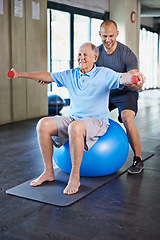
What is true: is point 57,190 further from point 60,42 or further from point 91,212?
point 60,42

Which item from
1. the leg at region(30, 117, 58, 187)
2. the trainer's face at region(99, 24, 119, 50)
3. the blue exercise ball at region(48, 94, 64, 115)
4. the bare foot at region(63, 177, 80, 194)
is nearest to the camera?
the bare foot at region(63, 177, 80, 194)

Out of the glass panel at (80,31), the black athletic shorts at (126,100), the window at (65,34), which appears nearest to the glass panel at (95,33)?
the window at (65,34)

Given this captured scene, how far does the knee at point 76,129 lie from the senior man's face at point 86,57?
1.37ft

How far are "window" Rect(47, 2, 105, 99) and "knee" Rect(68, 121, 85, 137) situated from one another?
339cm

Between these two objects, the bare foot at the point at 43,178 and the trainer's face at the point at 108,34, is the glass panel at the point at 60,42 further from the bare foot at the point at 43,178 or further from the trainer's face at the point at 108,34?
the bare foot at the point at 43,178

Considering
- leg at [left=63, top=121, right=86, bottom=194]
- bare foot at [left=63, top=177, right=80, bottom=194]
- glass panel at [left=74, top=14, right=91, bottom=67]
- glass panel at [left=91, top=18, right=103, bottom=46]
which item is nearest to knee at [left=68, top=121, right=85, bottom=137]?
leg at [left=63, top=121, right=86, bottom=194]

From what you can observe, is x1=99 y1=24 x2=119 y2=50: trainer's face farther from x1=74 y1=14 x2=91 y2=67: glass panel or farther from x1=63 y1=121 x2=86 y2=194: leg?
x1=74 y1=14 x2=91 y2=67: glass panel

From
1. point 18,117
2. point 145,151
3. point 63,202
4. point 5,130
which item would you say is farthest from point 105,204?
point 18,117

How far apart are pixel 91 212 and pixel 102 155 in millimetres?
523

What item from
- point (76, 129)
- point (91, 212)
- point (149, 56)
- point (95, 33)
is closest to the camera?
point (91, 212)

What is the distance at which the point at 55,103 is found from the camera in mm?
5504

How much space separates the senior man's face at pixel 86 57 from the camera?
2322mm

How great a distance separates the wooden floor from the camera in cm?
166

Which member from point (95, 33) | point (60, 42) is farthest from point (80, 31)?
point (60, 42)
